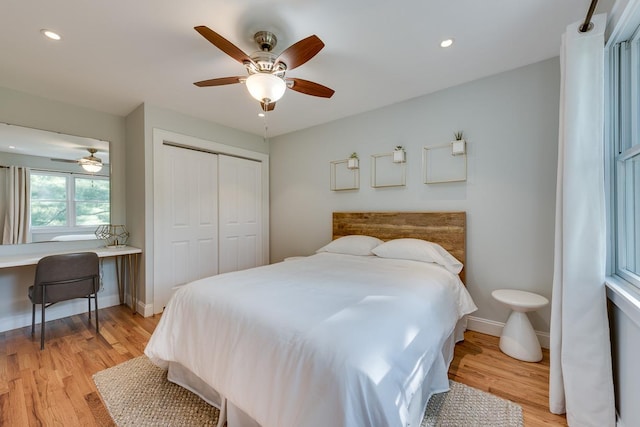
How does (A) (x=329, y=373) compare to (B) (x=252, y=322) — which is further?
(B) (x=252, y=322)

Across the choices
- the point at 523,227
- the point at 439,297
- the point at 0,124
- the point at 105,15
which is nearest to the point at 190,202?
the point at 0,124

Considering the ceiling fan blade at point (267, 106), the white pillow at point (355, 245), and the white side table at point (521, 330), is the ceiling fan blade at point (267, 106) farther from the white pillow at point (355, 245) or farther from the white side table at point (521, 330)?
the white side table at point (521, 330)

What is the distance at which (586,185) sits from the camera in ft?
4.83

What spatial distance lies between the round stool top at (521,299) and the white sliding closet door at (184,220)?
342cm

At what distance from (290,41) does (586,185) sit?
82.1 inches

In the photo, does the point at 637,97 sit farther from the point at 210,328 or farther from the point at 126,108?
the point at 126,108

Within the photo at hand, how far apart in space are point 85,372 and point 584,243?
344cm

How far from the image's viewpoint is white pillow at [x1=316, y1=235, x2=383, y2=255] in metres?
2.95

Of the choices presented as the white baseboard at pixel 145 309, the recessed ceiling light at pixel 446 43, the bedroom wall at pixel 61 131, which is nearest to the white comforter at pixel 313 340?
the white baseboard at pixel 145 309

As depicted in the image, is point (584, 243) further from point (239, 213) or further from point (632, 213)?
point (239, 213)

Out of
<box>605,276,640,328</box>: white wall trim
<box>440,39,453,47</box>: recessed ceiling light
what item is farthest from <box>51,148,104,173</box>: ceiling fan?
<box>605,276,640,328</box>: white wall trim

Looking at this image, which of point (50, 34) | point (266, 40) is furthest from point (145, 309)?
point (266, 40)

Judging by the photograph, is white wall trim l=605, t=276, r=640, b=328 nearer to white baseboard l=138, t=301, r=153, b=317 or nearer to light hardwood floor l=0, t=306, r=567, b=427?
light hardwood floor l=0, t=306, r=567, b=427

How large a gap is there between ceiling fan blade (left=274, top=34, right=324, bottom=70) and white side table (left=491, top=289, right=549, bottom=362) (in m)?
2.33
